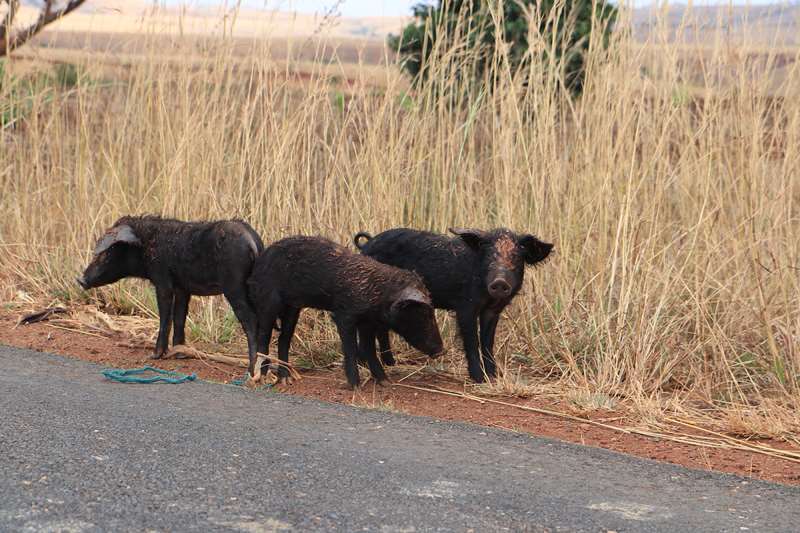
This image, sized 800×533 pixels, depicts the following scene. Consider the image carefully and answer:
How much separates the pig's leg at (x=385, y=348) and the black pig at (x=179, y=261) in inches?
32.8

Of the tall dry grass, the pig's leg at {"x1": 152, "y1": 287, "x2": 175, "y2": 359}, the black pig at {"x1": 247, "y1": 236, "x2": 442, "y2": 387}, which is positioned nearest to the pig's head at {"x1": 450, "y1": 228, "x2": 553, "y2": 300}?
the black pig at {"x1": 247, "y1": 236, "x2": 442, "y2": 387}

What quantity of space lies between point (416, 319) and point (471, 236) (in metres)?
0.62

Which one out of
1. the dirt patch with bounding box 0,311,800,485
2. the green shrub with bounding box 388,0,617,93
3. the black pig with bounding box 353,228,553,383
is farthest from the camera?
the green shrub with bounding box 388,0,617,93

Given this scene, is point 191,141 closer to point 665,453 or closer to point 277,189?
point 277,189

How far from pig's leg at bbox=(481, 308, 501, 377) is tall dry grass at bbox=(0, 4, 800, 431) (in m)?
0.20

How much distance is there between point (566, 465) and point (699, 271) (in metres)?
2.82

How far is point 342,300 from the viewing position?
6.27 meters

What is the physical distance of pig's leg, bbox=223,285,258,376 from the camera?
6.62m

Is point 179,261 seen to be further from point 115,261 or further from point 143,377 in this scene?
point 143,377

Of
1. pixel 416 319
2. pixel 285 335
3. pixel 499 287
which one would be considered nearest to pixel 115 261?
pixel 285 335

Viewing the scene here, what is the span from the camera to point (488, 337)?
6.67 m

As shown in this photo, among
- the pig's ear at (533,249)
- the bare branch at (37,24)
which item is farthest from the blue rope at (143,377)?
the bare branch at (37,24)

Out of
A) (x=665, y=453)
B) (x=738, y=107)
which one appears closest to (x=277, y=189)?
(x=738, y=107)

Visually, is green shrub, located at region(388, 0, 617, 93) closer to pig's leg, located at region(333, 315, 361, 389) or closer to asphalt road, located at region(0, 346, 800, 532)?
pig's leg, located at region(333, 315, 361, 389)
